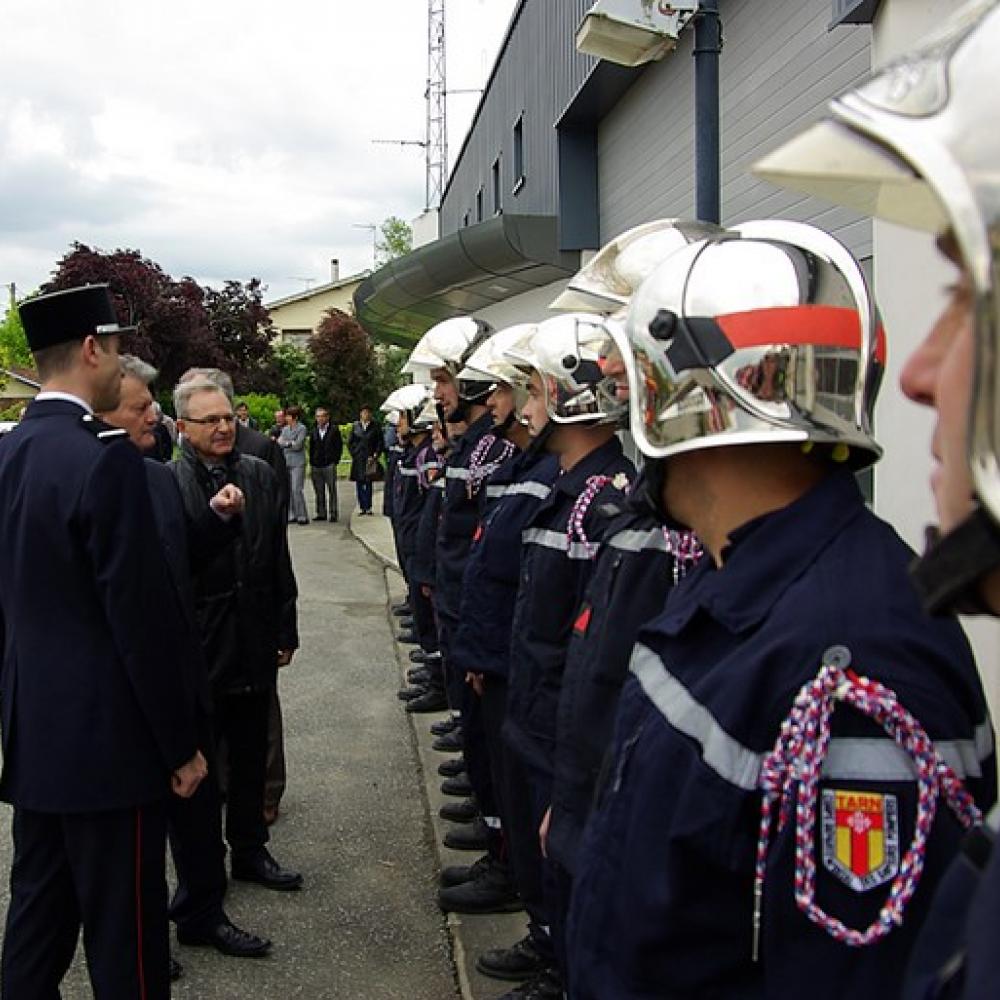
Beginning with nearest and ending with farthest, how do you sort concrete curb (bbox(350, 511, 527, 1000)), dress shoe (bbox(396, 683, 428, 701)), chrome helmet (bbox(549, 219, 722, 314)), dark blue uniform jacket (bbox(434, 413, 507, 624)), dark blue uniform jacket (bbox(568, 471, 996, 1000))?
dark blue uniform jacket (bbox(568, 471, 996, 1000)) → chrome helmet (bbox(549, 219, 722, 314)) → concrete curb (bbox(350, 511, 527, 1000)) → dark blue uniform jacket (bbox(434, 413, 507, 624)) → dress shoe (bbox(396, 683, 428, 701))

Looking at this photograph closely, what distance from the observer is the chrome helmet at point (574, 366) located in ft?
11.6

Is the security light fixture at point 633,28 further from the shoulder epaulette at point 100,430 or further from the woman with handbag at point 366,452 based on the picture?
the woman with handbag at point 366,452

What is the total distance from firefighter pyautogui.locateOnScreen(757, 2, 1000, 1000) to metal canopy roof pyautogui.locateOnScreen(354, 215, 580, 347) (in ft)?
40.4

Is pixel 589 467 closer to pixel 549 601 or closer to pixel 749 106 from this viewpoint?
pixel 549 601

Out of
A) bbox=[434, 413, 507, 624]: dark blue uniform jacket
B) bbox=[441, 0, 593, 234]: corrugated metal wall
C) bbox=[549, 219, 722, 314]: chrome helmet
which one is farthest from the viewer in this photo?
bbox=[441, 0, 593, 234]: corrugated metal wall

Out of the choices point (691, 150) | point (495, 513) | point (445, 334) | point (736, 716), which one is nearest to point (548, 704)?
point (495, 513)

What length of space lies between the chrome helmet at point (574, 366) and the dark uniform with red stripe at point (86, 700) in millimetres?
1319

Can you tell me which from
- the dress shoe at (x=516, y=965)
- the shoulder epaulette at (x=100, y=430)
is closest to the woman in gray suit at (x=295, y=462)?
the dress shoe at (x=516, y=965)

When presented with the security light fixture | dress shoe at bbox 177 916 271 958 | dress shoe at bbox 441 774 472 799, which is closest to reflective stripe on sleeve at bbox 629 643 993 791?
dress shoe at bbox 177 916 271 958

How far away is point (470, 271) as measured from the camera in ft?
49.6

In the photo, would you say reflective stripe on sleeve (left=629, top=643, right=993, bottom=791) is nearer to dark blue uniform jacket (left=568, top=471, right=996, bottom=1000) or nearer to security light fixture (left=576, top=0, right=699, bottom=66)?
dark blue uniform jacket (left=568, top=471, right=996, bottom=1000)

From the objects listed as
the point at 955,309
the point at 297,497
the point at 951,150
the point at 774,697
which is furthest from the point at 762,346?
the point at 297,497

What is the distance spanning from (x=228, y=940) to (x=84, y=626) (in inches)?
69.3

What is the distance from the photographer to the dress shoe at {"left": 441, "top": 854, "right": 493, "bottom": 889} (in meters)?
4.84
